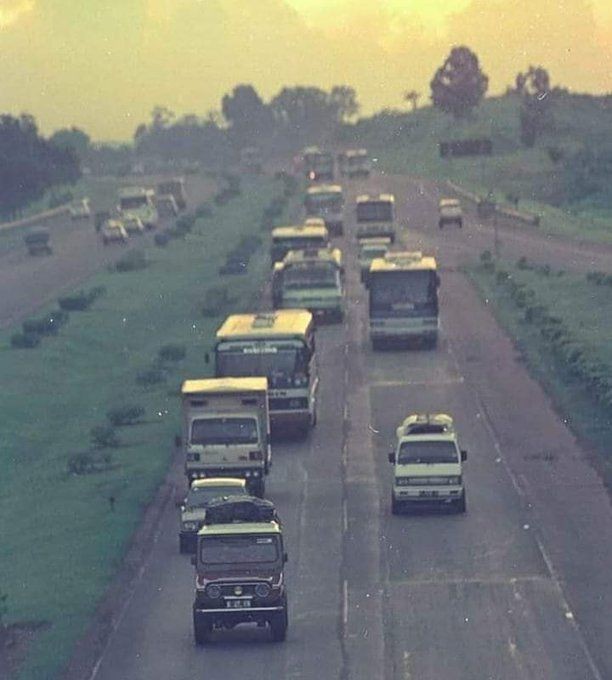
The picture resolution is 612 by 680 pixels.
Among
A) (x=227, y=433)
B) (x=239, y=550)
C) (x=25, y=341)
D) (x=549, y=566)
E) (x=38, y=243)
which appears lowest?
(x=38, y=243)

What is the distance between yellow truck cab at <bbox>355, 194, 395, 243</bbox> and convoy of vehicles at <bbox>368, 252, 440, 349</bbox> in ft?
176

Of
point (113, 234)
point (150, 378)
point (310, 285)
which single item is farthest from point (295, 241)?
point (113, 234)

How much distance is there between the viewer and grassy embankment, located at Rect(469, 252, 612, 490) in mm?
65188

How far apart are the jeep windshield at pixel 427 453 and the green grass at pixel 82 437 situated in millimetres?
7197

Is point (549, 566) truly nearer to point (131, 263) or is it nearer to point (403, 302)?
point (403, 302)

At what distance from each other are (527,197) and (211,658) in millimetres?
163349

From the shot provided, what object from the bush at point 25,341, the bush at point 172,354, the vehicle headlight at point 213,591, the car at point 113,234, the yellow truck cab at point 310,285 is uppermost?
the vehicle headlight at point 213,591

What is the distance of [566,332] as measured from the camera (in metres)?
84.8

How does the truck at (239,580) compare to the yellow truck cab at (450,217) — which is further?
the yellow truck cab at (450,217)

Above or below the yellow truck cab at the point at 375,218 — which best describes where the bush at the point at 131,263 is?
below

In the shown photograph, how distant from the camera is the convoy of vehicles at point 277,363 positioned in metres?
59.7

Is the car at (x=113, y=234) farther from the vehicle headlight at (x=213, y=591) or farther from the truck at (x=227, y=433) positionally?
the vehicle headlight at (x=213, y=591)

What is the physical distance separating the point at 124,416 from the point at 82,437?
1920 mm

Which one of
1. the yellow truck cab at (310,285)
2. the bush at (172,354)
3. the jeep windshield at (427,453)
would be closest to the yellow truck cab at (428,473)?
the jeep windshield at (427,453)
